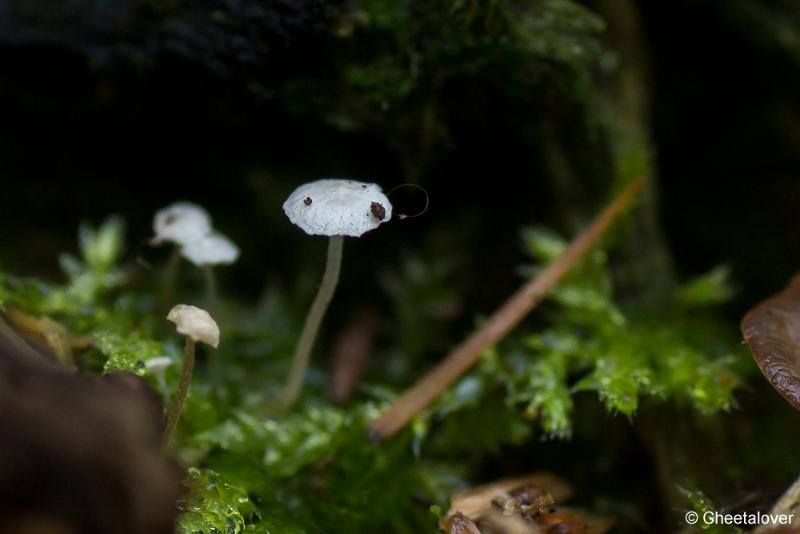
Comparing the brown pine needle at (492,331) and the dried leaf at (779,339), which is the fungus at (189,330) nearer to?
the brown pine needle at (492,331)

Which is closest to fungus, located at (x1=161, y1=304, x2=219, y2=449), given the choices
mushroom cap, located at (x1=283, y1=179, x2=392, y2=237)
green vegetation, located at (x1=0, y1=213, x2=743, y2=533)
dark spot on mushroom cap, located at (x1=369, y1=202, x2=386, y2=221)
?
green vegetation, located at (x1=0, y1=213, x2=743, y2=533)

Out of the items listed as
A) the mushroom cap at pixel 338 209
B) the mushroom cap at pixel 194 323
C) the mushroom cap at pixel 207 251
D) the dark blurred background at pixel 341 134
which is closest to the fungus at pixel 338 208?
the mushroom cap at pixel 338 209

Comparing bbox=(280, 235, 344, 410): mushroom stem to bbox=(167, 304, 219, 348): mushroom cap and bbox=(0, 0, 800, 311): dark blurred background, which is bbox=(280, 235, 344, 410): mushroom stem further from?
bbox=(0, 0, 800, 311): dark blurred background

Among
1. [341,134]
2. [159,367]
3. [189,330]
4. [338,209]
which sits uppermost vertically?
[341,134]

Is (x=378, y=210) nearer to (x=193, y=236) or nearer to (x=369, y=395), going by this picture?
(x=193, y=236)

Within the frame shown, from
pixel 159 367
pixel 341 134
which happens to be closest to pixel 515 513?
pixel 159 367

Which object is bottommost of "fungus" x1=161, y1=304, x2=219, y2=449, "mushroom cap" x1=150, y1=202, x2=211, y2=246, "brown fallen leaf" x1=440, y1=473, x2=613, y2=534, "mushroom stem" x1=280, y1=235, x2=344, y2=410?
"brown fallen leaf" x1=440, y1=473, x2=613, y2=534

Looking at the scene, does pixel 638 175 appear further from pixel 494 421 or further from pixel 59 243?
pixel 59 243
